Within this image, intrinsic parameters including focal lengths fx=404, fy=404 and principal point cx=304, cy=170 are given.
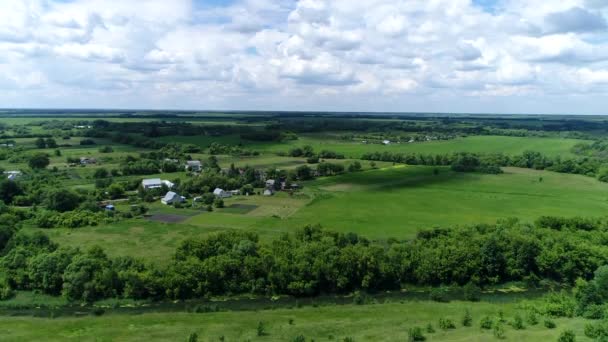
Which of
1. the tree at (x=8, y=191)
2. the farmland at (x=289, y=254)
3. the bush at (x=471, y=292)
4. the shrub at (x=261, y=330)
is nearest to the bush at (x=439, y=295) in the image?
the farmland at (x=289, y=254)

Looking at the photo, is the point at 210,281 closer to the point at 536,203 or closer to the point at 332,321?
the point at 332,321

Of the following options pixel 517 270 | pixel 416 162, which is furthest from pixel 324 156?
pixel 517 270

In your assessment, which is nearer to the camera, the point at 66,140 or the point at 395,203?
the point at 395,203

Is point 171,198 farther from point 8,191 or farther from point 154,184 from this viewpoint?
point 8,191

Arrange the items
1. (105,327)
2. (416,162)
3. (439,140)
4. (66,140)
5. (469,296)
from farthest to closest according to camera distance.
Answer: (439,140) < (66,140) < (416,162) < (469,296) < (105,327)

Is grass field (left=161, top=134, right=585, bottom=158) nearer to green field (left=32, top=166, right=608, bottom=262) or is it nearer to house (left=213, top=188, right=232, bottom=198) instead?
green field (left=32, top=166, right=608, bottom=262)

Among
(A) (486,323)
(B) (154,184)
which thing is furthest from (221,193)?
(A) (486,323)

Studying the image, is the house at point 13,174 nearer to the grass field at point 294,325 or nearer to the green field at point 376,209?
the green field at point 376,209
